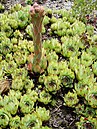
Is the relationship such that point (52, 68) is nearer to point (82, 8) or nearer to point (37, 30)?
point (37, 30)

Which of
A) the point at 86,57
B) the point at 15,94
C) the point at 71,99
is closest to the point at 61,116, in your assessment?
the point at 71,99

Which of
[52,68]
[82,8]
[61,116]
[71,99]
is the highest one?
[82,8]

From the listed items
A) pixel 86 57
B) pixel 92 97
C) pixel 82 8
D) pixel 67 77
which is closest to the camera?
pixel 92 97

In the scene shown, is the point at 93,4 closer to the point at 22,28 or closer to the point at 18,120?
the point at 22,28

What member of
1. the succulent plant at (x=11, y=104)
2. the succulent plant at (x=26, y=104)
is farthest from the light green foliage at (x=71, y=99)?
the succulent plant at (x=11, y=104)

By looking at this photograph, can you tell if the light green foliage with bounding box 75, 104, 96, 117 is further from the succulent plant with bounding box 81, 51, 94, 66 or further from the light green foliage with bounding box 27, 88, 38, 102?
the succulent plant with bounding box 81, 51, 94, 66

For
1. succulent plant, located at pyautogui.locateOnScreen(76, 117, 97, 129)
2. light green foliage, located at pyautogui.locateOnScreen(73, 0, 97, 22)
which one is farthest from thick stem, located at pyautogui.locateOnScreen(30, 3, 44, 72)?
light green foliage, located at pyautogui.locateOnScreen(73, 0, 97, 22)

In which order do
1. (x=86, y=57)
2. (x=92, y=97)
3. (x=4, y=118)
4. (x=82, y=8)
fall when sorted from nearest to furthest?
(x=4, y=118), (x=92, y=97), (x=86, y=57), (x=82, y=8)

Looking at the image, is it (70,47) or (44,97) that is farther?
(70,47)
